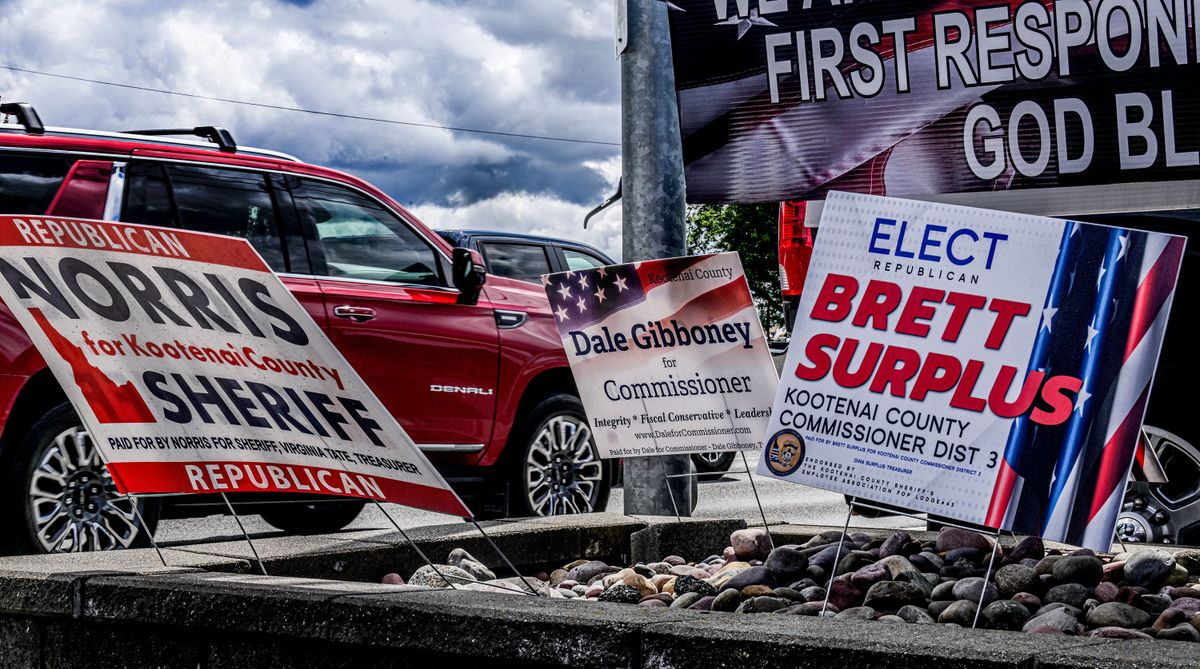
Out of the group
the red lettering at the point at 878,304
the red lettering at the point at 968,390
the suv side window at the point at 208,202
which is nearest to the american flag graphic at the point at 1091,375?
the red lettering at the point at 968,390

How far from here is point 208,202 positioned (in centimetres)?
724

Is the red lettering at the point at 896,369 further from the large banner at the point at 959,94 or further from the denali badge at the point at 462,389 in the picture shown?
the denali badge at the point at 462,389

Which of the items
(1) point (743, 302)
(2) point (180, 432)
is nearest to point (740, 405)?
(1) point (743, 302)

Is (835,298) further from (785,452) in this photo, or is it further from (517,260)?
(517,260)

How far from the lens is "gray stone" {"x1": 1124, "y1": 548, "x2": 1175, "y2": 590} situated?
4707mm

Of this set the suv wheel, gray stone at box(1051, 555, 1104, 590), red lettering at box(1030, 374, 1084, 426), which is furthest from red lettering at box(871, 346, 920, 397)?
the suv wheel

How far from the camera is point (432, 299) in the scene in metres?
7.94

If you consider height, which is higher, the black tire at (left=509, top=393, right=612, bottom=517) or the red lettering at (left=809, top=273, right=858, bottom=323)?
the red lettering at (left=809, top=273, right=858, bottom=323)

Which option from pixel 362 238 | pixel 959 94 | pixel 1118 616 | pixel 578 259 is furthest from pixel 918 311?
pixel 578 259

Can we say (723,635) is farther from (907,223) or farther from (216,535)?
(216,535)

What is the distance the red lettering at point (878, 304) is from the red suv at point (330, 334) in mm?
3424

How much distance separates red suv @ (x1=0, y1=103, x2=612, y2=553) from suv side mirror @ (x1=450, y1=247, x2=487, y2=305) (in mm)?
11

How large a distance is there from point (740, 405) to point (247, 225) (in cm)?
289

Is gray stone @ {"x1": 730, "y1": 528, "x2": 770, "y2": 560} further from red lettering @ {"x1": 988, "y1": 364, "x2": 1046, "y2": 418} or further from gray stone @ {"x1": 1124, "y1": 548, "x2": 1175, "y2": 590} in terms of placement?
red lettering @ {"x1": 988, "y1": 364, "x2": 1046, "y2": 418}
